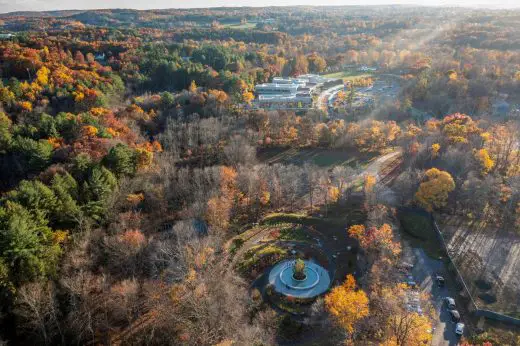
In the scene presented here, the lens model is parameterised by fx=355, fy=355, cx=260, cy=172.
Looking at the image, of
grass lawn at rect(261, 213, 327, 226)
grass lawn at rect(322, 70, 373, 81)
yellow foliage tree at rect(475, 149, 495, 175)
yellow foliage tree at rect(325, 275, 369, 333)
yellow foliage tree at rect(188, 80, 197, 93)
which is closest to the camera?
yellow foliage tree at rect(325, 275, 369, 333)

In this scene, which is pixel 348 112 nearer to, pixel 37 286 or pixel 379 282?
pixel 379 282

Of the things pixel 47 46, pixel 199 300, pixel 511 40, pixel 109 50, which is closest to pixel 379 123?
pixel 199 300

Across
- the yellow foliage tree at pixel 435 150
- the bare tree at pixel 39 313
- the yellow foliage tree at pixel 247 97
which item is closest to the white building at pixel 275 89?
the yellow foliage tree at pixel 247 97

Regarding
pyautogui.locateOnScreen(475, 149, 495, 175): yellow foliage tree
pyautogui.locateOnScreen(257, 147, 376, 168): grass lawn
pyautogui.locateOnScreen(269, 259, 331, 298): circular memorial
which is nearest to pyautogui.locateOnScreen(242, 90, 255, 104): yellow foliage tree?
pyautogui.locateOnScreen(257, 147, 376, 168): grass lawn

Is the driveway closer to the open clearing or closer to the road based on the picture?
the open clearing

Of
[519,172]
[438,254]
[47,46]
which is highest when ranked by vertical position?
[47,46]

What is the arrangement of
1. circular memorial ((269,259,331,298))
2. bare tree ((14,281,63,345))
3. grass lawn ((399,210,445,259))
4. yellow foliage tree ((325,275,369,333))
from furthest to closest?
1. grass lawn ((399,210,445,259))
2. circular memorial ((269,259,331,298))
3. yellow foliage tree ((325,275,369,333))
4. bare tree ((14,281,63,345))
